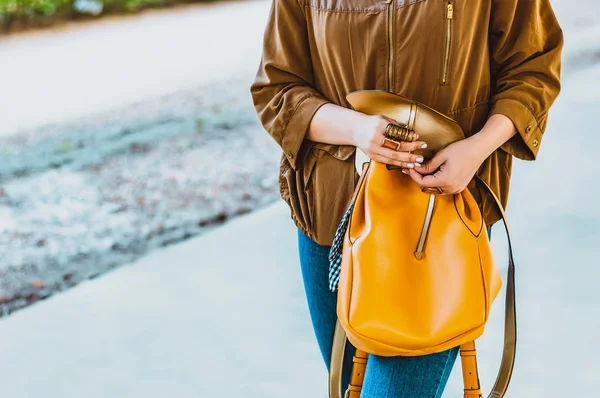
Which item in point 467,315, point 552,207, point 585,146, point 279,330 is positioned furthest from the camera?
point 585,146

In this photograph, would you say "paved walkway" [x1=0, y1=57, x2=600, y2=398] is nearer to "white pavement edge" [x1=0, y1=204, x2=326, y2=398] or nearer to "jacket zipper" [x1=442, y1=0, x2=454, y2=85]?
"white pavement edge" [x1=0, y1=204, x2=326, y2=398]

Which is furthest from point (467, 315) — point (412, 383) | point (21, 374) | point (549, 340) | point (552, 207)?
point (552, 207)

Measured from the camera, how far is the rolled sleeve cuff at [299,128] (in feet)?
3.98

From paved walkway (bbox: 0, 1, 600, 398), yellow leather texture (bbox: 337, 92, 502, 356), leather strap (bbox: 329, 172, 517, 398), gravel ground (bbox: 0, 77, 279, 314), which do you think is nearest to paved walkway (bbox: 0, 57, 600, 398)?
paved walkway (bbox: 0, 1, 600, 398)

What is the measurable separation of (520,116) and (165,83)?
5.50 metres

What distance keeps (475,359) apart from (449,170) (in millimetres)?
295

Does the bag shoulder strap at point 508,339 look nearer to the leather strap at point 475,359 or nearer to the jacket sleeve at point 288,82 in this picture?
the leather strap at point 475,359

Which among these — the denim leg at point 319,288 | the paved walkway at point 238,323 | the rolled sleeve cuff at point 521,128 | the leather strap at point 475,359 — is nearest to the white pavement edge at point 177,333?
the paved walkway at point 238,323

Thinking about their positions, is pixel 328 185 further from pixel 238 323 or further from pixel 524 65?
pixel 238 323

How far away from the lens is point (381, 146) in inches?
41.3

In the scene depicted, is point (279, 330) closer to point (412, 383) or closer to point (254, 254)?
point (254, 254)

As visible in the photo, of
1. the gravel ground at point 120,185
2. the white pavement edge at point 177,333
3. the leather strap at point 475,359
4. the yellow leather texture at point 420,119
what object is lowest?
the gravel ground at point 120,185

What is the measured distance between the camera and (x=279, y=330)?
2.69 metres

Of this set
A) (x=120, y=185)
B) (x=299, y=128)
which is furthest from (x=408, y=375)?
(x=120, y=185)
